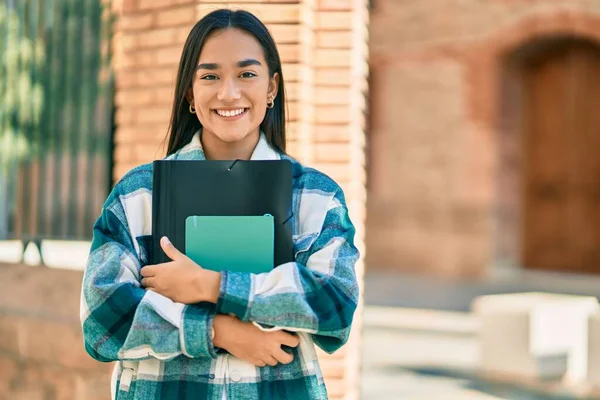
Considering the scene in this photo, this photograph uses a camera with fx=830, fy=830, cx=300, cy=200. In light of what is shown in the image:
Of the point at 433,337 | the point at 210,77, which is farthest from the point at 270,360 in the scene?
the point at 433,337

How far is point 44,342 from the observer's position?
402cm

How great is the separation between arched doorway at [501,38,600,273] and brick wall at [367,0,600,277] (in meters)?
0.22

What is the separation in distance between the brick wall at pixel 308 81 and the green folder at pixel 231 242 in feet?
5.83

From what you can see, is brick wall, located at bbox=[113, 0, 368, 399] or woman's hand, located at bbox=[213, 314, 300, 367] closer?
woman's hand, located at bbox=[213, 314, 300, 367]

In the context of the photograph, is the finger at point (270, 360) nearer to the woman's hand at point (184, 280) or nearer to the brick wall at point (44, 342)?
the woman's hand at point (184, 280)

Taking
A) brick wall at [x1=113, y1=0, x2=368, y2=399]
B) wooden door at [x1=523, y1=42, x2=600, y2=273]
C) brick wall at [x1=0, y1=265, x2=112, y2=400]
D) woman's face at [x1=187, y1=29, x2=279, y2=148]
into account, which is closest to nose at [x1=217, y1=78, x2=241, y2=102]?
woman's face at [x1=187, y1=29, x2=279, y2=148]

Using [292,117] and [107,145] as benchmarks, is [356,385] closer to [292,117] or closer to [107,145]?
[292,117]

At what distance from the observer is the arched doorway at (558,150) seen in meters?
11.8

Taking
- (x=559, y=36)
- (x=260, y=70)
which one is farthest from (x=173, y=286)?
(x=559, y=36)

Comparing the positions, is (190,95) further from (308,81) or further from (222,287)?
(308,81)

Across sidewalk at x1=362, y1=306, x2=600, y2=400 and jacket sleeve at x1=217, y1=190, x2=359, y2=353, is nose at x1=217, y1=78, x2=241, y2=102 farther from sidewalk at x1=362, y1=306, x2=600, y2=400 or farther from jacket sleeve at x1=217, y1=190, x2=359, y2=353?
sidewalk at x1=362, y1=306, x2=600, y2=400

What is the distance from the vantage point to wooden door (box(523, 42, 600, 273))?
11.8 m

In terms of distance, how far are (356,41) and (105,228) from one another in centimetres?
203

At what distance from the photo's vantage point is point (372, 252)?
1346cm
